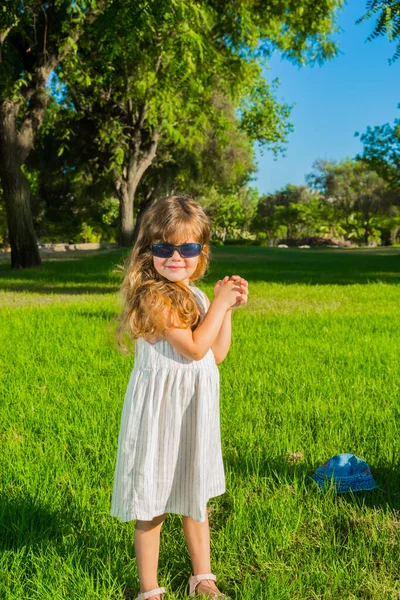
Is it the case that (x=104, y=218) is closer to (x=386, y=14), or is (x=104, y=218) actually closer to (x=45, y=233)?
(x=45, y=233)

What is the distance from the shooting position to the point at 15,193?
18.1 m

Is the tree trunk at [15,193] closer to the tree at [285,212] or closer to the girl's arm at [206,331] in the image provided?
the girl's arm at [206,331]

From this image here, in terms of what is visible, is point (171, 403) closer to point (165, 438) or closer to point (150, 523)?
point (165, 438)

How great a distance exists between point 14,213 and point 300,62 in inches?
357

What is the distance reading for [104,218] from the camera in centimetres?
5528

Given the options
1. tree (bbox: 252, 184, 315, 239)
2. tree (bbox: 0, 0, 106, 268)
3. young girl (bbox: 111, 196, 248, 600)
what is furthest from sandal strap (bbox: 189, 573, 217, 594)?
tree (bbox: 252, 184, 315, 239)

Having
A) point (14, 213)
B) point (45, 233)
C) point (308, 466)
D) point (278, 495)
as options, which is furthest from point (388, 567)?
point (45, 233)

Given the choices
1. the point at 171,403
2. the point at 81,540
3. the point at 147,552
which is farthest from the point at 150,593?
the point at 171,403

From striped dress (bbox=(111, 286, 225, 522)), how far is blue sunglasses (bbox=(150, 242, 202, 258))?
0.33 m

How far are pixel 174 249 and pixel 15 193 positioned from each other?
660 inches

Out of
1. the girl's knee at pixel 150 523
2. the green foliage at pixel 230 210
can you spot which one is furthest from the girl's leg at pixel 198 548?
the green foliage at pixel 230 210

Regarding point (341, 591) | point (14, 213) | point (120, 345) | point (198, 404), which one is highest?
point (14, 213)

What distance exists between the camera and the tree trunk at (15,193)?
17.5m

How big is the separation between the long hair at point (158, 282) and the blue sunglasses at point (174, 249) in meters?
0.04
